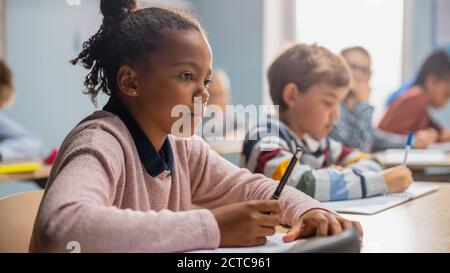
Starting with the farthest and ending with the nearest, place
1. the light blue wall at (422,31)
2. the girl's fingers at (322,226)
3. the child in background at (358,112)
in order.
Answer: the light blue wall at (422,31)
the child in background at (358,112)
the girl's fingers at (322,226)

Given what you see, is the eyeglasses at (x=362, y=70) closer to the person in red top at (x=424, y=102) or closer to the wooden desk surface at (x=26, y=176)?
the person in red top at (x=424, y=102)

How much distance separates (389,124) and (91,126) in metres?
2.28

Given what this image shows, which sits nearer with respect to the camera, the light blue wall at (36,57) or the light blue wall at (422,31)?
the light blue wall at (36,57)

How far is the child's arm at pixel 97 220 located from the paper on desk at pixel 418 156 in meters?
1.28

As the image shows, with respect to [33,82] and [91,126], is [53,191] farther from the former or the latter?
[33,82]

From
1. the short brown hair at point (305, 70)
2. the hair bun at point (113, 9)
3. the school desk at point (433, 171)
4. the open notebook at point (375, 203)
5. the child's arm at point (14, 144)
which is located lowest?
the school desk at point (433, 171)

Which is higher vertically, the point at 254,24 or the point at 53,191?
the point at 254,24

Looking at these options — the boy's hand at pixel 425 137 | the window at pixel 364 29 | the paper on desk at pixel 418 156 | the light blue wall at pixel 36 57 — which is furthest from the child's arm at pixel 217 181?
the light blue wall at pixel 36 57

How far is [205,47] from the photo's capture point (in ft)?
2.08

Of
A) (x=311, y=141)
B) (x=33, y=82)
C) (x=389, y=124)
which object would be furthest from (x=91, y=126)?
(x=33, y=82)

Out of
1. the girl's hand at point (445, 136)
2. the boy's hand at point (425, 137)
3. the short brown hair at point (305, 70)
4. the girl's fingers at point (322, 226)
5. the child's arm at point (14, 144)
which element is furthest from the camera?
the girl's hand at point (445, 136)

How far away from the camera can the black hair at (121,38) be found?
0.64 metres

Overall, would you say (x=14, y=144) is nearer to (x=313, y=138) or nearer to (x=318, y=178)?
(x=313, y=138)

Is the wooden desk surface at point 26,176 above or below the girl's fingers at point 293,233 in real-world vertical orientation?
below
